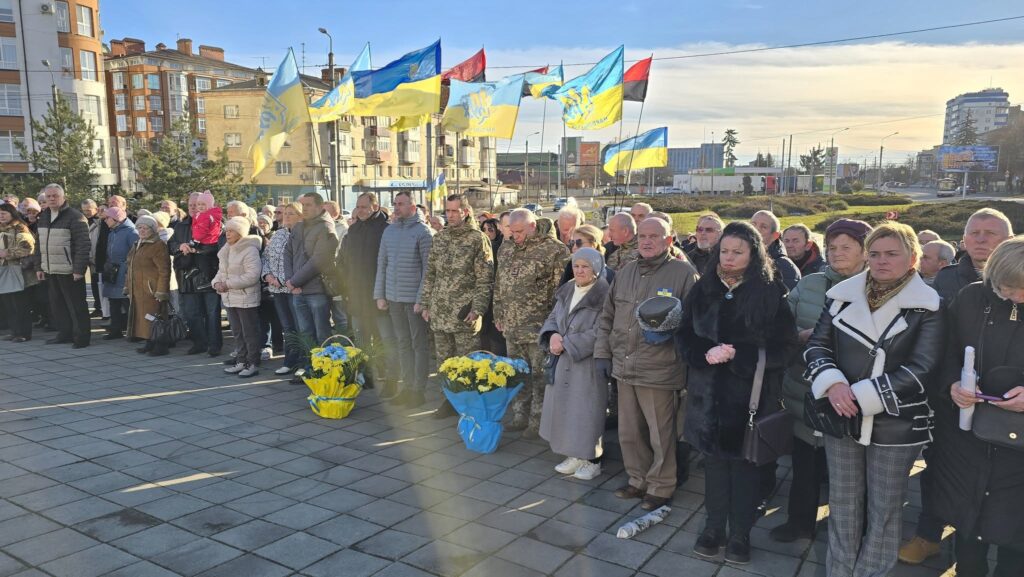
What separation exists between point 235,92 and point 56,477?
57.3m

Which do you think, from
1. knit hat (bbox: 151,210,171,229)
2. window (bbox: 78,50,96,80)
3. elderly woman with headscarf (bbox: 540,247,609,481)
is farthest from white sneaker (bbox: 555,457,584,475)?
window (bbox: 78,50,96,80)

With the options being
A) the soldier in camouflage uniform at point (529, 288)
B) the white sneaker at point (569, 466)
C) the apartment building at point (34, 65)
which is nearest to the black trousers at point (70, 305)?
the soldier in camouflage uniform at point (529, 288)

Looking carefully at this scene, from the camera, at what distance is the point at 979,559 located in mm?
3354

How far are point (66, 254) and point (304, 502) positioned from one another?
689 cm

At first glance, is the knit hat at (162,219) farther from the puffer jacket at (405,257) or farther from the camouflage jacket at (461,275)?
the camouflage jacket at (461,275)

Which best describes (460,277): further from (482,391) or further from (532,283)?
(482,391)

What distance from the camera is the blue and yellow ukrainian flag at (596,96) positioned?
11.8 meters

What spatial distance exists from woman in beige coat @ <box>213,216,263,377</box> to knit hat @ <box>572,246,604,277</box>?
4.45m

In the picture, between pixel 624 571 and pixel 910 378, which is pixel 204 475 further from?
pixel 910 378

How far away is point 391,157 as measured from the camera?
221 feet

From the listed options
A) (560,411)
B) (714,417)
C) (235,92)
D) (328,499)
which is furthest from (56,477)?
(235,92)

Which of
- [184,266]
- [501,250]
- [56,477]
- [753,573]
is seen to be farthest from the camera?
[184,266]

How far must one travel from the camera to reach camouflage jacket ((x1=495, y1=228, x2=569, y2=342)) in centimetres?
573

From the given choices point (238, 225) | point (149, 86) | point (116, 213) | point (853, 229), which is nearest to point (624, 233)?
point (853, 229)
